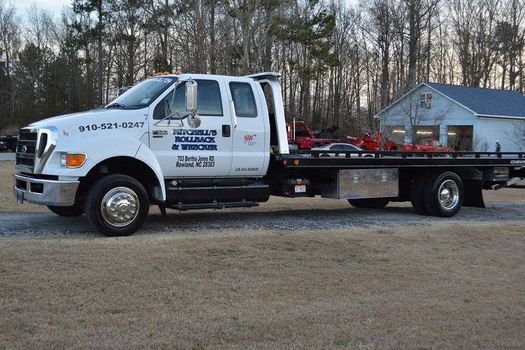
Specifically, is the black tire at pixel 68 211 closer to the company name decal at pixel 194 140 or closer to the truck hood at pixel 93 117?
the truck hood at pixel 93 117

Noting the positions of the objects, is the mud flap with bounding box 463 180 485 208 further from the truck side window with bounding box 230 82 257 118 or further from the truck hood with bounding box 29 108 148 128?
the truck hood with bounding box 29 108 148 128

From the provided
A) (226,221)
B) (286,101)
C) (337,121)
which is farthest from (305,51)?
Answer: (226,221)

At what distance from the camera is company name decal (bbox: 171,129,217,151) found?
8867 mm

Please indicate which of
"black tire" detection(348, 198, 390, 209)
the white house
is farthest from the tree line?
"black tire" detection(348, 198, 390, 209)

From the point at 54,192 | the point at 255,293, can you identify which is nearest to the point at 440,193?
the point at 255,293

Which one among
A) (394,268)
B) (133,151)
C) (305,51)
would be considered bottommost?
(394,268)

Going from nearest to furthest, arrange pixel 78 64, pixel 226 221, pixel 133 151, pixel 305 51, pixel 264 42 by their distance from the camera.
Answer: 1. pixel 133 151
2. pixel 226 221
3. pixel 264 42
4. pixel 305 51
5. pixel 78 64

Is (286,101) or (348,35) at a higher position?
(348,35)

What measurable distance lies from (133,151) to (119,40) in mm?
45267

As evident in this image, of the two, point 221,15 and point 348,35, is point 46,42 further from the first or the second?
point 221,15

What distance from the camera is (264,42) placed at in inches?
1374

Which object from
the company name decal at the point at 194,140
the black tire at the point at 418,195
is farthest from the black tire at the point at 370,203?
the company name decal at the point at 194,140

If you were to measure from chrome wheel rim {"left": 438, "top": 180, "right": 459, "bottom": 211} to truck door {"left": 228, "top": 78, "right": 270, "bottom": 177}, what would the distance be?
13.5 feet

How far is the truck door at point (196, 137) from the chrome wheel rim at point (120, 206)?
76 cm
